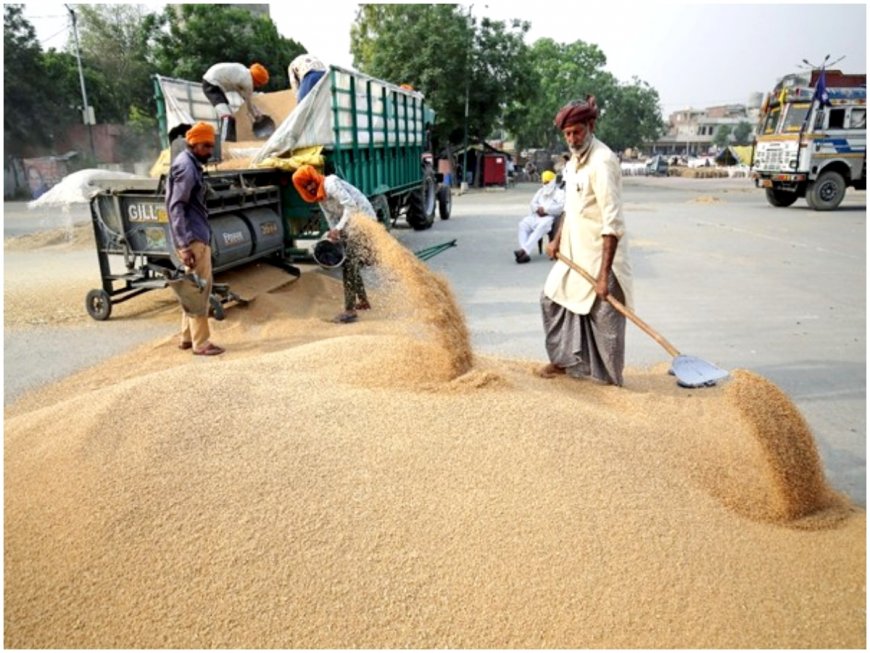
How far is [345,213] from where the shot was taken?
5.21 m

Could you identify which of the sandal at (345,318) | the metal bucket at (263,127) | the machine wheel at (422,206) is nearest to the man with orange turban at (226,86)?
the metal bucket at (263,127)

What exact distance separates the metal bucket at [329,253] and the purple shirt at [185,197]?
4.01 feet

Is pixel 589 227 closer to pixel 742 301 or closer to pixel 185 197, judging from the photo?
pixel 185 197

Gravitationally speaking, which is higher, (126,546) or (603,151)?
(603,151)

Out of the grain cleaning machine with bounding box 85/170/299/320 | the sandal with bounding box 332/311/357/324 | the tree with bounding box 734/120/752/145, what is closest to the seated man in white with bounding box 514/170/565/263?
the sandal with bounding box 332/311/357/324

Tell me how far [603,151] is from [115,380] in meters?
3.62

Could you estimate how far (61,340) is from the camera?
17.0ft

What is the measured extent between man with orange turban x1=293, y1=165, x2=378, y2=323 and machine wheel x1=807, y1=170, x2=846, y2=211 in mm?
14138

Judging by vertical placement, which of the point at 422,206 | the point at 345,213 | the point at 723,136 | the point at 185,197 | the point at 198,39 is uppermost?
the point at 198,39

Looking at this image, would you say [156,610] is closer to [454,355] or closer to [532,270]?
[454,355]

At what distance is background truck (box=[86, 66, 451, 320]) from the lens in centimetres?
528

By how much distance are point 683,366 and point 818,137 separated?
1425 cm

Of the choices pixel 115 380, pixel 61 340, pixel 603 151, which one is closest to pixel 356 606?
pixel 603 151

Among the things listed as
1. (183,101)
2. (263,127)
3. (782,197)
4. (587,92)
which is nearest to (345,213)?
(263,127)
